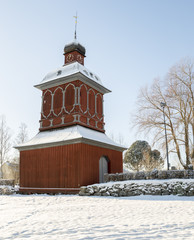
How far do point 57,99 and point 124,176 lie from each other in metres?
9.58

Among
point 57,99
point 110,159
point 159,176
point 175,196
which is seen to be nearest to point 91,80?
point 57,99

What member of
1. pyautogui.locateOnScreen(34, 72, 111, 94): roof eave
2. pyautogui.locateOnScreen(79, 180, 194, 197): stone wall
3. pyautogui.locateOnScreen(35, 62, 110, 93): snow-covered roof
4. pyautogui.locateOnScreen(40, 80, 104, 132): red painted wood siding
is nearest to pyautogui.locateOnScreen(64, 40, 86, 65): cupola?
pyautogui.locateOnScreen(35, 62, 110, 93): snow-covered roof

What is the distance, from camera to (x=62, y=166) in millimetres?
16781

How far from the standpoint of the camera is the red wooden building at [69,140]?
16.4 m

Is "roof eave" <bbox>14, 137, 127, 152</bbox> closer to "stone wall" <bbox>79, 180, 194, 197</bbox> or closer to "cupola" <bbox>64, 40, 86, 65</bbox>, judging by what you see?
"stone wall" <bbox>79, 180, 194, 197</bbox>

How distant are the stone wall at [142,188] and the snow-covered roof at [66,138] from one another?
11.8 feet

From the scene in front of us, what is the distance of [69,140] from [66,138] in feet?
1.24

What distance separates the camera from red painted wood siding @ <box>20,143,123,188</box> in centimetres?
1612

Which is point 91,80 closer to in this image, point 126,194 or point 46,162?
point 46,162

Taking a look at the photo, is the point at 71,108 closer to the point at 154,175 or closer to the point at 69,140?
the point at 69,140

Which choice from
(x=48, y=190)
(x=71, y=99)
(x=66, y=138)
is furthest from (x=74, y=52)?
(x=48, y=190)

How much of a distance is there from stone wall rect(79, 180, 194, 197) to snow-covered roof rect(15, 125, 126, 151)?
3.59 metres

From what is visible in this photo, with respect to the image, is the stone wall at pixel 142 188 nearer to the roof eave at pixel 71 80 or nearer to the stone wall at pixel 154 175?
the stone wall at pixel 154 175

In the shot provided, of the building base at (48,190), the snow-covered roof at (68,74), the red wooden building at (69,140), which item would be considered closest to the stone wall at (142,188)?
the building base at (48,190)
